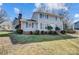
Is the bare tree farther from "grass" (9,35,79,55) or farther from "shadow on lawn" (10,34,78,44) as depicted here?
"grass" (9,35,79,55)

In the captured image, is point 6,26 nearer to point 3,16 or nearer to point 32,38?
point 3,16

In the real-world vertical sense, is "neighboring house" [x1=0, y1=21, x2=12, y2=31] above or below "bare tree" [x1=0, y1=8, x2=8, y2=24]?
below

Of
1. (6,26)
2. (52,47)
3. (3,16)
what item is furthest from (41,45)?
(3,16)

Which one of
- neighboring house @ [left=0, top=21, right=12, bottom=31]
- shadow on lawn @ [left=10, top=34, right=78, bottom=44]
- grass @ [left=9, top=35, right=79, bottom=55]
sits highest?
neighboring house @ [left=0, top=21, right=12, bottom=31]

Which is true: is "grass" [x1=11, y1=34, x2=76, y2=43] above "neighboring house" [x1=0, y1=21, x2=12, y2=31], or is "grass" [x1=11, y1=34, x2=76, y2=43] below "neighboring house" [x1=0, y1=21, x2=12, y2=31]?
below

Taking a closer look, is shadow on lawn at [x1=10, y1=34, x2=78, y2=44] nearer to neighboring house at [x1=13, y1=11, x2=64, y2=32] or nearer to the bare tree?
neighboring house at [x1=13, y1=11, x2=64, y2=32]

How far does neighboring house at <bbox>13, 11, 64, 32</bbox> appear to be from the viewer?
128 inches

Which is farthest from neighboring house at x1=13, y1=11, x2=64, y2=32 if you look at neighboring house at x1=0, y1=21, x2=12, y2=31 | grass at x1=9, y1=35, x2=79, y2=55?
grass at x1=9, y1=35, x2=79, y2=55

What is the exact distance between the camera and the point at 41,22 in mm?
3289

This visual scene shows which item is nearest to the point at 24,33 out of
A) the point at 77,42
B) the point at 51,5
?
the point at 51,5

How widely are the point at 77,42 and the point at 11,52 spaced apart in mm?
928

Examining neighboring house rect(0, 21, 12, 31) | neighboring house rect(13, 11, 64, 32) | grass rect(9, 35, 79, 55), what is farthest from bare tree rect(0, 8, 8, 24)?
grass rect(9, 35, 79, 55)

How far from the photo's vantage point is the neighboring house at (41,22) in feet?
10.7

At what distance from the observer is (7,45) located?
3254 mm
